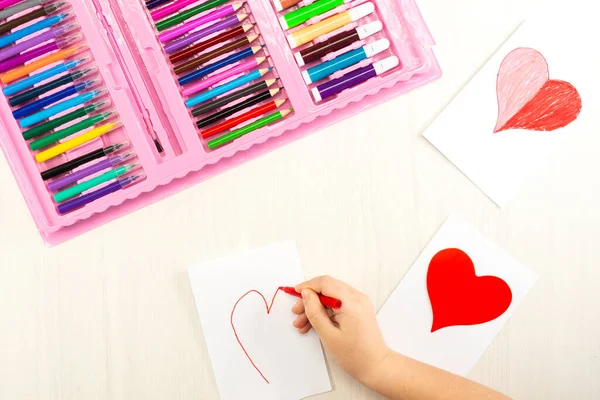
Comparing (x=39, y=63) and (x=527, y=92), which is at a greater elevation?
(x=39, y=63)

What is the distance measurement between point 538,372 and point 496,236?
19cm

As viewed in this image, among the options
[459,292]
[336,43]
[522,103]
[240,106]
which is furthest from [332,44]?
[459,292]

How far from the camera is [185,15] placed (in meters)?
0.68

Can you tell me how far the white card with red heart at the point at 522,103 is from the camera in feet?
2.34

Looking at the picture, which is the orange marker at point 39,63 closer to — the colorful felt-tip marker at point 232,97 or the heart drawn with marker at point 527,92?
the colorful felt-tip marker at point 232,97

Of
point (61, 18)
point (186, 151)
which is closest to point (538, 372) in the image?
point (186, 151)

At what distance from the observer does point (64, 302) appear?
706 mm

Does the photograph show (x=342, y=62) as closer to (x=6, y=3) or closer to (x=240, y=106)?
(x=240, y=106)

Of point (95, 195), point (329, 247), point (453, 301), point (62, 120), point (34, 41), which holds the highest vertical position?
point (34, 41)

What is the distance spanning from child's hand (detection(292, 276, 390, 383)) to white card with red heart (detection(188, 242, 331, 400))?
0.19ft

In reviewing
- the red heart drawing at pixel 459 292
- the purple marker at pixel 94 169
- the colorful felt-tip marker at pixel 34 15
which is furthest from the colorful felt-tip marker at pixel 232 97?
Result: the red heart drawing at pixel 459 292

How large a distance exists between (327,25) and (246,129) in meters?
0.17

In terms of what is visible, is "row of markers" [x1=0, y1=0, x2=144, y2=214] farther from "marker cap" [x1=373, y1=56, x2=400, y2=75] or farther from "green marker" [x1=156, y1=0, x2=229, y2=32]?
"marker cap" [x1=373, y1=56, x2=400, y2=75]

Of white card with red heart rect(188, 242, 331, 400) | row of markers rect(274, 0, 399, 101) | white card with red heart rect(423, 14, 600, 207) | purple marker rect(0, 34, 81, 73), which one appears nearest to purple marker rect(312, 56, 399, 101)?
row of markers rect(274, 0, 399, 101)
